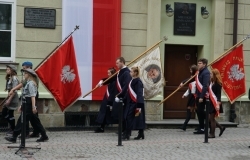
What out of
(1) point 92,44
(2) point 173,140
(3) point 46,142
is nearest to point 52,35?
(1) point 92,44

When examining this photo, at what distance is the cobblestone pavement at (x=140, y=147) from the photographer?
30.6 ft

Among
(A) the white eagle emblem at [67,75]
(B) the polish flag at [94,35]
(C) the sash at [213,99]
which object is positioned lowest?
(C) the sash at [213,99]

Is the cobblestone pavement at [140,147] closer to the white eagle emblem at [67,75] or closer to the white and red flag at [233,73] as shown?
the white eagle emblem at [67,75]

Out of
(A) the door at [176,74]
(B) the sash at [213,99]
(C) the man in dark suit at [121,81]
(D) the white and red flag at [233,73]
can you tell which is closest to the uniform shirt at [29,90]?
(C) the man in dark suit at [121,81]

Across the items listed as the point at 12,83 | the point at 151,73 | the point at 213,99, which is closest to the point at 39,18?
the point at 12,83

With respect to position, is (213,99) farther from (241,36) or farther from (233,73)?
(241,36)

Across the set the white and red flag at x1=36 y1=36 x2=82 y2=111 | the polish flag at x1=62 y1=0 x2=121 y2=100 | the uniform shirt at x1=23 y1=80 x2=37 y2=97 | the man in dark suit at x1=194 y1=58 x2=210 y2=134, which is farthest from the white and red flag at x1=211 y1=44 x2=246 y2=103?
the uniform shirt at x1=23 y1=80 x2=37 y2=97

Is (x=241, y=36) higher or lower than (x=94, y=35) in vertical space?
higher

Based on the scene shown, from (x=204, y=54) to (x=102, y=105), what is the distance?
3916 millimetres

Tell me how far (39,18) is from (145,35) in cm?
307

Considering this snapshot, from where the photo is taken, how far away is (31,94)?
10633mm

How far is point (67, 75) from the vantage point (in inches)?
491

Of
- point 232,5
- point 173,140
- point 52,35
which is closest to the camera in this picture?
point 173,140

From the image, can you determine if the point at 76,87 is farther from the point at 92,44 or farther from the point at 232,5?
the point at 232,5
